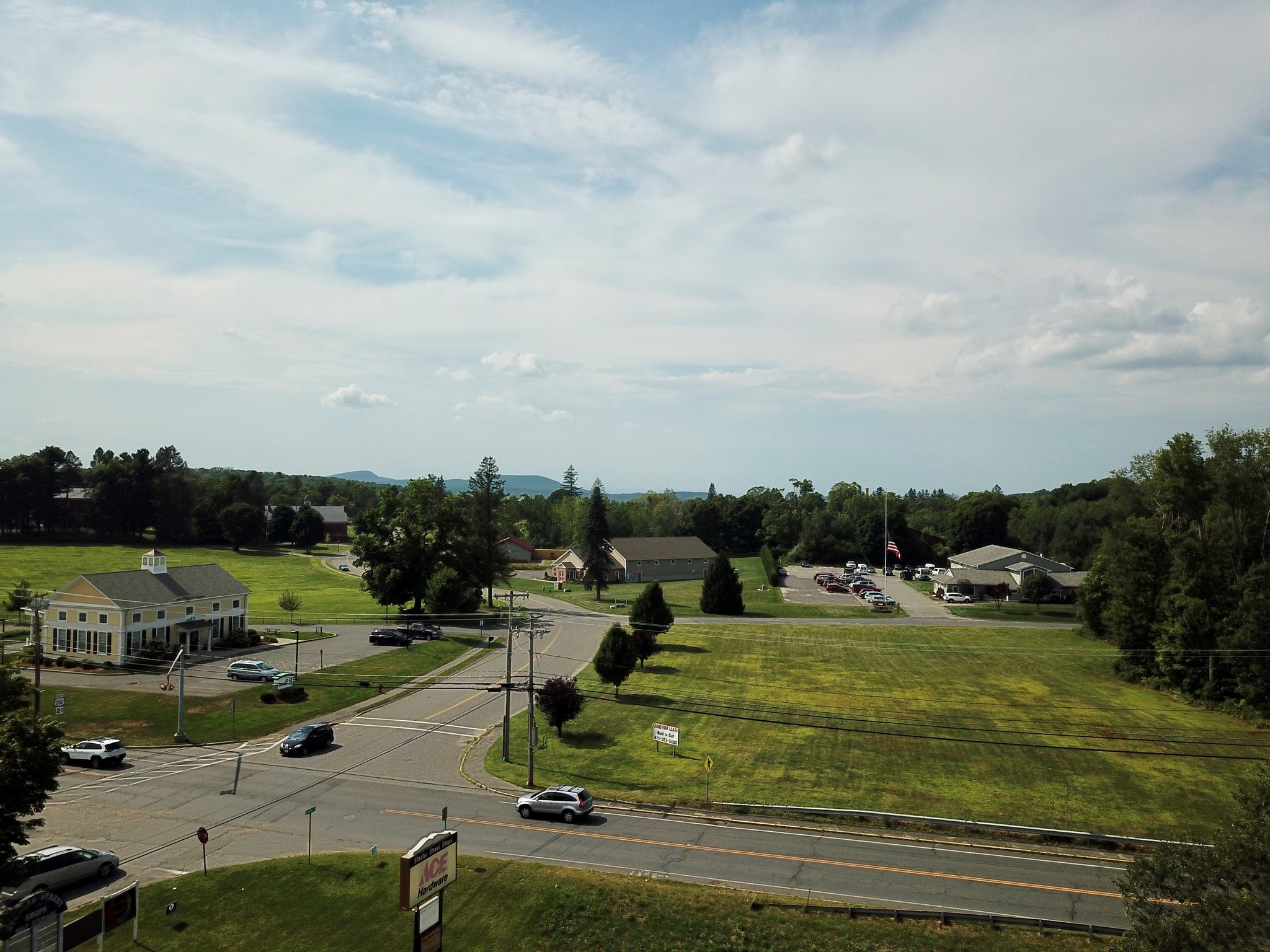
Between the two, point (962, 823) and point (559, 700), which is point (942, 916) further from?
point (559, 700)

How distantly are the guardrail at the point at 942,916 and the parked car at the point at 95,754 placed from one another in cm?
3188

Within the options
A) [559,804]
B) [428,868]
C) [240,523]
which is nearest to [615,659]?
[559,804]

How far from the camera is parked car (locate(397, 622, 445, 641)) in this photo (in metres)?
65.6

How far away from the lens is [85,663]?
181ft

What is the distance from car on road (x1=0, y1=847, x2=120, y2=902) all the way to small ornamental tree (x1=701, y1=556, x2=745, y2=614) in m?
61.7

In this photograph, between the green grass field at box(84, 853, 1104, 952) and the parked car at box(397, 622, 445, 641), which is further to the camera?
the parked car at box(397, 622, 445, 641)

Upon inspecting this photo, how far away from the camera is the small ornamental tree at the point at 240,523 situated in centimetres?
13475

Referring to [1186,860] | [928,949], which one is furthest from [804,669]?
[1186,860]

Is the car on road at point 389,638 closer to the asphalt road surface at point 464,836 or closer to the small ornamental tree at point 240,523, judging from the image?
the asphalt road surface at point 464,836

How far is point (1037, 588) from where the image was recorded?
88062 mm

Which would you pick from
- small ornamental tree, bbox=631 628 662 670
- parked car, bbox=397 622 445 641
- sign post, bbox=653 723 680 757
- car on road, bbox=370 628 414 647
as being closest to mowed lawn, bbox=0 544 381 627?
car on road, bbox=370 628 414 647

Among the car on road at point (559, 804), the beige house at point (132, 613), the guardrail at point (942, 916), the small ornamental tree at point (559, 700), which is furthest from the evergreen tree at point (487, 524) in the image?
the guardrail at point (942, 916)

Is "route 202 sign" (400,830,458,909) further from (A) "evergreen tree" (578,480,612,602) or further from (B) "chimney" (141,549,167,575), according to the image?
(A) "evergreen tree" (578,480,612,602)

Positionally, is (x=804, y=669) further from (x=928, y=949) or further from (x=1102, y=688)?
(x=928, y=949)
